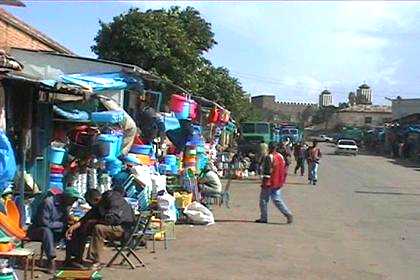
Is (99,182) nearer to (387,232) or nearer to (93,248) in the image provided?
(93,248)

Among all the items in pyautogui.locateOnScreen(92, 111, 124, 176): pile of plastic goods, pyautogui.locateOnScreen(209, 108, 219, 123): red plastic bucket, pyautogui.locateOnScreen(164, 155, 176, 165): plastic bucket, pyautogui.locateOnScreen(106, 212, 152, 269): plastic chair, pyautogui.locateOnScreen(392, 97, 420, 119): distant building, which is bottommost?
pyautogui.locateOnScreen(106, 212, 152, 269): plastic chair

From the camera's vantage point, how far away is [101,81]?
11766 mm

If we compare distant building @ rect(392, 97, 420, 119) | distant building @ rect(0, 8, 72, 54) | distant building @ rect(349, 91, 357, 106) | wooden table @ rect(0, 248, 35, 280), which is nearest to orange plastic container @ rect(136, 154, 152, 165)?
distant building @ rect(0, 8, 72, 54)

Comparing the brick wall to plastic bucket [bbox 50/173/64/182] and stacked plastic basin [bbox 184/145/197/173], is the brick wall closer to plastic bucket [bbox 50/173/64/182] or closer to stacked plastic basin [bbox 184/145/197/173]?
plastic bucket [bbox 50/173/64/182]

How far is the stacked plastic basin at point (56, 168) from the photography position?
1162 centimetres

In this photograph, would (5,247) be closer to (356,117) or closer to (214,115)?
(214,115)

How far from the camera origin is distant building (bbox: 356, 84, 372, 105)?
144 m

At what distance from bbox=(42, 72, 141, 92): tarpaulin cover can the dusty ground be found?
9.18 feet

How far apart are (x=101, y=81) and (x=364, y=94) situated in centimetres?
14035

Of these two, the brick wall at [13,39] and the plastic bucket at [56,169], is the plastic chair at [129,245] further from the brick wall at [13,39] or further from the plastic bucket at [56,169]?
the brick wall at [13,39]

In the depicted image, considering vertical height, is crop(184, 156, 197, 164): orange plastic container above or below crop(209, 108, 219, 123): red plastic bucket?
below

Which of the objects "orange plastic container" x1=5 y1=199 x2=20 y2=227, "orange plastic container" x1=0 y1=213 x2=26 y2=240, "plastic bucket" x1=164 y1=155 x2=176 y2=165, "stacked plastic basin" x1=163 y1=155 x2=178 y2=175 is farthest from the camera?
"plastic bucket" x1=164 y1=155 x2=176 y2=165

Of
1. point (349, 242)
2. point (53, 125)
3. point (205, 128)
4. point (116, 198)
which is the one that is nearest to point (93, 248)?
point (116, 198)

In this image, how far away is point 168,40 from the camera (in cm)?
2556
